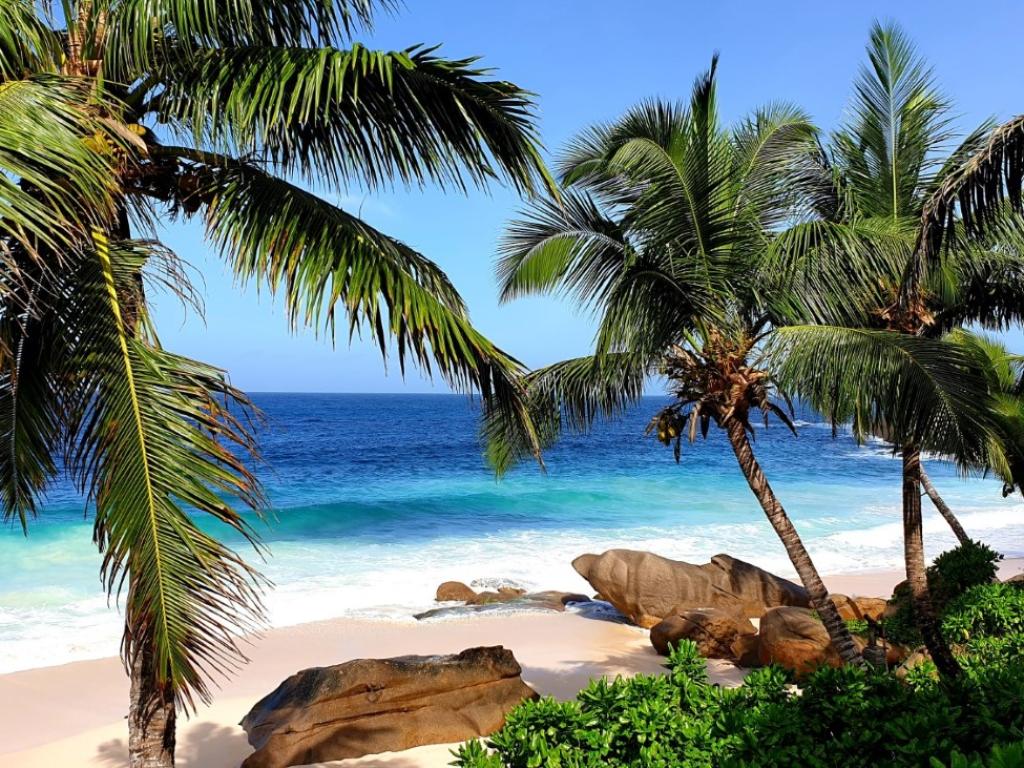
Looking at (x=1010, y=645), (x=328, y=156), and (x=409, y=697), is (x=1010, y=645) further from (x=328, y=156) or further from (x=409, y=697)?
(x=328, y=156)

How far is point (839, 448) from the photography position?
187ft

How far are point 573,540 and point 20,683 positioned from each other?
1546 centimetres

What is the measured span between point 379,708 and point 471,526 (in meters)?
18.5

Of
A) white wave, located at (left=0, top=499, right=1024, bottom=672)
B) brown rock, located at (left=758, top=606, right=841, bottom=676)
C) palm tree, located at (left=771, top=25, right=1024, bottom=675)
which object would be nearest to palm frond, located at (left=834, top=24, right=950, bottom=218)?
palm tree, located at (left=771, top=25, right=1024, bottom=675)

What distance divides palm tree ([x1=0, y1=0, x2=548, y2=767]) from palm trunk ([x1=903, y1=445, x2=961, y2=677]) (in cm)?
490

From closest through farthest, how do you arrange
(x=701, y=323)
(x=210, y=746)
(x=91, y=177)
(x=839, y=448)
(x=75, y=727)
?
(x=91, y=177), (x=701, y=323), (x=210, y=746), (x=75, y=727), (x=839, y=448)

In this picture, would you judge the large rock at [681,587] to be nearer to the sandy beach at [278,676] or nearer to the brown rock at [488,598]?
the sandy beach at [278,676]

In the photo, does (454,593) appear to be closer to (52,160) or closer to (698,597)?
(698,597)

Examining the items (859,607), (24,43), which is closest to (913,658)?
(859,607)

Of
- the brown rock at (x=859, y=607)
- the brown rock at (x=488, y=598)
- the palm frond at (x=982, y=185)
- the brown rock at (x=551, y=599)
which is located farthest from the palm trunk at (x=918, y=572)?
the brown rock at (x=488, y=598)

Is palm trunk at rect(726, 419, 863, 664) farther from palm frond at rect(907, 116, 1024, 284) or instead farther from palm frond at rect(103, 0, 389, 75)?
palm frond at rect(103, 0, 389, 75)

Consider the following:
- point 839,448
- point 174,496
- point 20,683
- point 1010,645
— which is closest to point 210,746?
point 20,683

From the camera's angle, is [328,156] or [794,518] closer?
[328,156]

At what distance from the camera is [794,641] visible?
10391 millimetres
